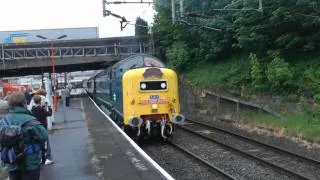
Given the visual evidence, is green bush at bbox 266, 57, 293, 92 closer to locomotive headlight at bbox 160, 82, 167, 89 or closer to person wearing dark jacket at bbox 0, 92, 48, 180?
locomotive headlight at bbox 160, 82, 167, 89

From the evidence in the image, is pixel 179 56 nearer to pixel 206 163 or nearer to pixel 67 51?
pixel 67 51

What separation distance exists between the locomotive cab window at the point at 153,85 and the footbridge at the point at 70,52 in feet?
121

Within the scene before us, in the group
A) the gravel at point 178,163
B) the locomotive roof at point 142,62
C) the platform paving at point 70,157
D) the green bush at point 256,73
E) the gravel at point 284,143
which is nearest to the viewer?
the platform paving at point 70,157

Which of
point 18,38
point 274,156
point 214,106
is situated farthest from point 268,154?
point 18,38

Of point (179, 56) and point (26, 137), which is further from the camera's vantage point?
point (179, 56)

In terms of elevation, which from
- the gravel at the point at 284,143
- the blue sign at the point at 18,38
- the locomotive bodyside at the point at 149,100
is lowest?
the gravel at the point at 284,143

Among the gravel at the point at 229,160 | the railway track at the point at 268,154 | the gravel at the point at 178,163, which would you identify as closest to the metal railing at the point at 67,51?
the railway track at the point at 268,154

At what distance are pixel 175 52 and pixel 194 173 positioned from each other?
27168 millimetres

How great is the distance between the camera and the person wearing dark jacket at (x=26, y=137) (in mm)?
7172

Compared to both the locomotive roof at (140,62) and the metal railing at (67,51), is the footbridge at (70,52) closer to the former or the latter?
the metal railing at (67,51)

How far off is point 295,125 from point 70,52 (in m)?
42.8

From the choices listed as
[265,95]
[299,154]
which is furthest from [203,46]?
[299,154]

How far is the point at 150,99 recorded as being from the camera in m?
19.0

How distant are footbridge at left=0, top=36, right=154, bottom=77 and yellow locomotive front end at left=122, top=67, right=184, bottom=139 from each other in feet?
121
